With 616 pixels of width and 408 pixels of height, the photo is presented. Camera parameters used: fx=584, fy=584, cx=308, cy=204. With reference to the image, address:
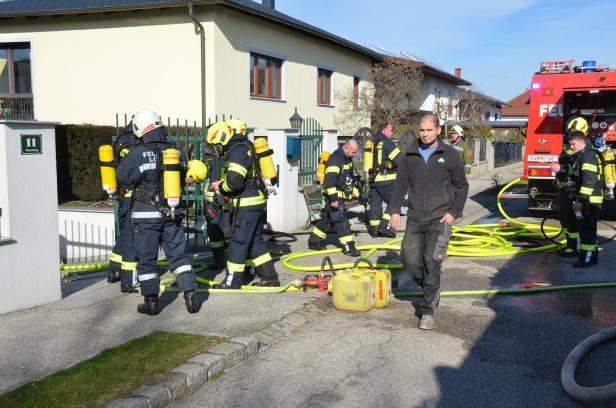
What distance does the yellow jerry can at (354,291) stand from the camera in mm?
5520

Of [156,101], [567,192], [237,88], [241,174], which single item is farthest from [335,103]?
[241,174]

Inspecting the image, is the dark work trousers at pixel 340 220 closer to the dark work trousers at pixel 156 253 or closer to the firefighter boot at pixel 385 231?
the firefighter boot at pixel 385 231

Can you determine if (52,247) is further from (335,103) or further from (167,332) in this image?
(335,103)

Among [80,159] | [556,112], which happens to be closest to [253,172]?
[556,112]

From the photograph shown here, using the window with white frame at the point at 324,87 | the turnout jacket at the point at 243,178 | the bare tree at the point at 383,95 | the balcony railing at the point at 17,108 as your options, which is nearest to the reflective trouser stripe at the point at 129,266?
the turnout jacket at the point at 243,178

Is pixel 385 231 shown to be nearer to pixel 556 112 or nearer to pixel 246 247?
pixel 246 247

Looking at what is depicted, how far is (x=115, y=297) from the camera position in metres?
6.09

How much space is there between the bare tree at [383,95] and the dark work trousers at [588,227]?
1721 centimetres

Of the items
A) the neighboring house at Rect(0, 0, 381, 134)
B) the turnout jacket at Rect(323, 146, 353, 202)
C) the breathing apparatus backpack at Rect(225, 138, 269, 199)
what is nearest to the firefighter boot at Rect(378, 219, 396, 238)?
the turnout jacket at Rect(323, 146, 353, 202)

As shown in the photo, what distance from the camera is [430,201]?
16.6ft

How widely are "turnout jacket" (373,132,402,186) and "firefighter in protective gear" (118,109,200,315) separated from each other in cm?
470

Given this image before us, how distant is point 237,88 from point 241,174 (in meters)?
11.3

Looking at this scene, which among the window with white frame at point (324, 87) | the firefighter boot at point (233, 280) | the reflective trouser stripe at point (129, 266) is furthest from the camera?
the window with white frame at point (324, 87)

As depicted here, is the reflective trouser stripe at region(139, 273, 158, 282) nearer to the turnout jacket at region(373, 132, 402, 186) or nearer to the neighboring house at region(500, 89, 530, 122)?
the turnout jacket at region(373, 132, 402, 186)
